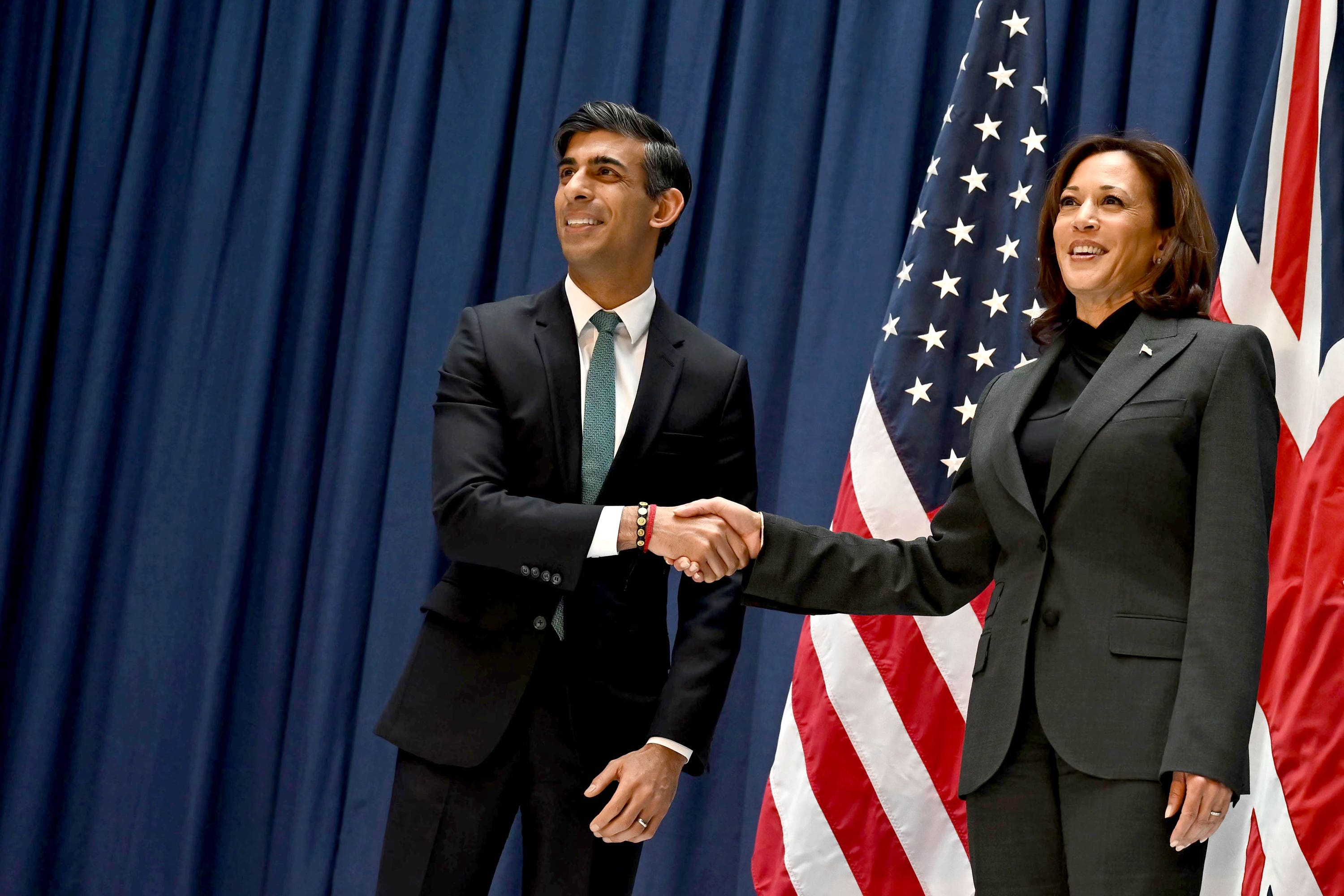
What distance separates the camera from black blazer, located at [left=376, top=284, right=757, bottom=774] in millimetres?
2020

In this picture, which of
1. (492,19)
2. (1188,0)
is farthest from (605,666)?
(492,19)

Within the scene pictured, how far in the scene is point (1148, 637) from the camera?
5.58 ft

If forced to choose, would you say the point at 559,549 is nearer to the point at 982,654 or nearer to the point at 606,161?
the point at 982,654

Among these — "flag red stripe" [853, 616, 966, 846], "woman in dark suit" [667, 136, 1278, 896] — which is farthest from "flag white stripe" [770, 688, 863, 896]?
"woman in dark suit" [667, 136, 1278, 896]

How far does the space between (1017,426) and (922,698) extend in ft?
3.48

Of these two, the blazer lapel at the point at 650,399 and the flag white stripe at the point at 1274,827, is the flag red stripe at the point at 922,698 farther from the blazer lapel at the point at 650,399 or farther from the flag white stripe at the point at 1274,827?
the blazer lapel at the point at 650,399

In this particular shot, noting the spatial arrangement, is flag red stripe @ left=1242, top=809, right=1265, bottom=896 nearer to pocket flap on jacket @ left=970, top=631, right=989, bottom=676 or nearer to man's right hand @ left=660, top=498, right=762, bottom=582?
pocket flap on jacket @ left=970, top=631, right=989, bottom=676

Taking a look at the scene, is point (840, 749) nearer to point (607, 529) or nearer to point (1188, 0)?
point (607, 529)

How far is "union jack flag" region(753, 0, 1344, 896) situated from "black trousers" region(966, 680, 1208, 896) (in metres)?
0.93

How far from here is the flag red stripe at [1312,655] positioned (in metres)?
2.41

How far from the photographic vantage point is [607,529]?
6.66ft

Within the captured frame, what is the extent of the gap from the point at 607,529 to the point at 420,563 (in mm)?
1993

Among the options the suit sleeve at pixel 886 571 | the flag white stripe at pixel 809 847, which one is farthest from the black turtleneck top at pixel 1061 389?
the flag white stripe at pixel 809 847

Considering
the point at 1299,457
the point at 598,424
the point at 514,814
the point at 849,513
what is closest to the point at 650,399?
the point at 598,424
